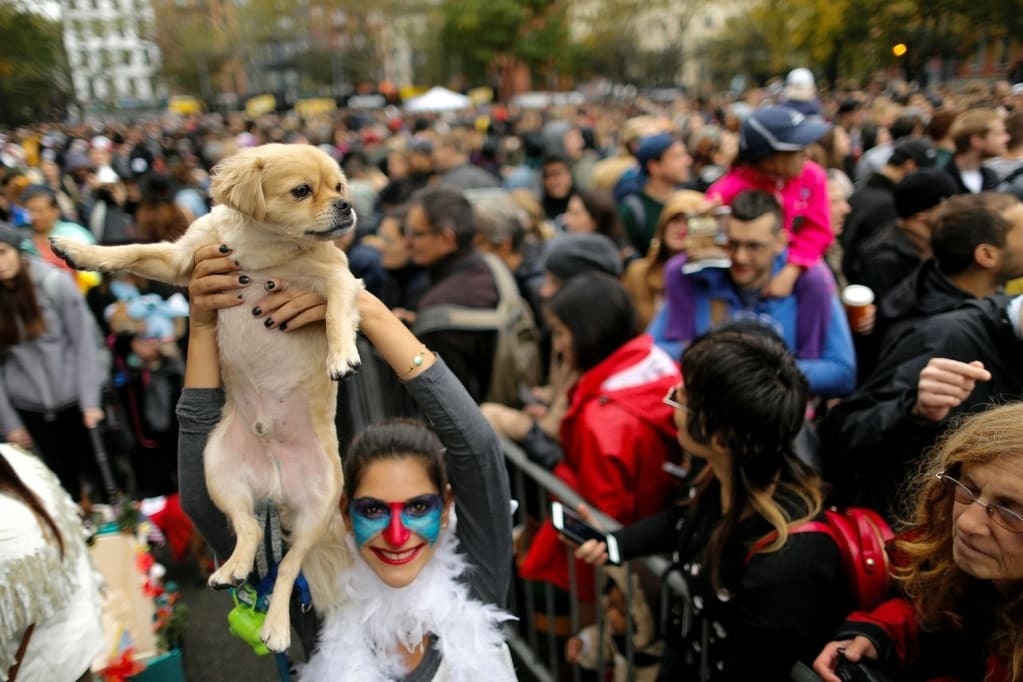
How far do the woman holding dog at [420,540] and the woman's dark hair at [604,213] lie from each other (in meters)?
3.17

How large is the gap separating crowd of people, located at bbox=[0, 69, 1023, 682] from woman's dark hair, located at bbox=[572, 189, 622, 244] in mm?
15

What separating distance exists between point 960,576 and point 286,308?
152 centimetres

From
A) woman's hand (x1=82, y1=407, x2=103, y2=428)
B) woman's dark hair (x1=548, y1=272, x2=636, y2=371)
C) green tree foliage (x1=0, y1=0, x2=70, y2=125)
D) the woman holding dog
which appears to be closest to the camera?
the woman holding dog

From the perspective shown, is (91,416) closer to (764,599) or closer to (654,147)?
(764,599)

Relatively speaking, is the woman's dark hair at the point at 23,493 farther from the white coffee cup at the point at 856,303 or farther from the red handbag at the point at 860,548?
the white coffee cup at the point at 856,303

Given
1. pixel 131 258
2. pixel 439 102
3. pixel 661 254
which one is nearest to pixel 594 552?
pixel 131 258

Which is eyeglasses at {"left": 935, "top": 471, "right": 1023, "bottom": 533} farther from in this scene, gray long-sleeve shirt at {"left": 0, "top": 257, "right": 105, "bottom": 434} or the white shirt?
gray long-sleeve shirt at {"left": 0, "top": 257, "right": 105, "bottom": 434}

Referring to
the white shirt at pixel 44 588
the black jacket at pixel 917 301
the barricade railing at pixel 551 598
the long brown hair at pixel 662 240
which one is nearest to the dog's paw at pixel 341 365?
the white shirt at pixel 44 588

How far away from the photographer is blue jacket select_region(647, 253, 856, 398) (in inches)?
113

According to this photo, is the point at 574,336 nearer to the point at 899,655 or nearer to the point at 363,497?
the point at 363,497

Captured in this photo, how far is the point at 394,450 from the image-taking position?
177 centimetres

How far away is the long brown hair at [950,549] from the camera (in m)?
1.36

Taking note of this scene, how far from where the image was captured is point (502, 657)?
5.78ft

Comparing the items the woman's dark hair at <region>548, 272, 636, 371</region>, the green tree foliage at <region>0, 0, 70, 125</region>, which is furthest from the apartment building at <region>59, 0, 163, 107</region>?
the woman's dark hair at <region>548, 272, 636, 371</region>
